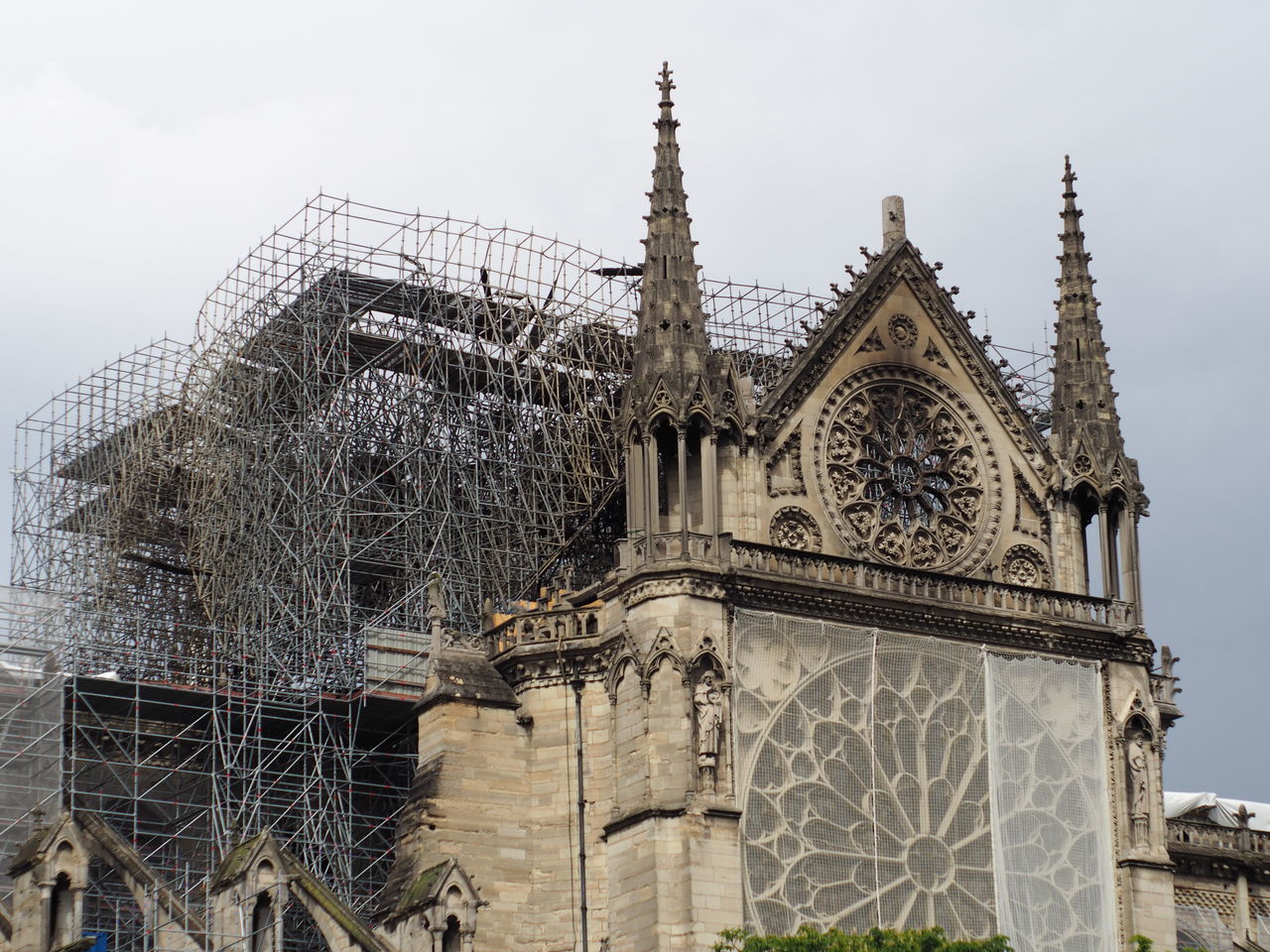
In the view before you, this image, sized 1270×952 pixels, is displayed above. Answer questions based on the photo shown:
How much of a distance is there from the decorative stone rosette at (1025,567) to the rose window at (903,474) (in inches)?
35.0

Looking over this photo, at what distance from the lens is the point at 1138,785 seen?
169 feet

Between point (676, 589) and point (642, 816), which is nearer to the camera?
point (642, 816)

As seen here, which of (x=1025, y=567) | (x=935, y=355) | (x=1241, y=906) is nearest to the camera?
(x=1025, y=567)

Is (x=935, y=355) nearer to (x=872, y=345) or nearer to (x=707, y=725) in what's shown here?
(x=872, y=345)

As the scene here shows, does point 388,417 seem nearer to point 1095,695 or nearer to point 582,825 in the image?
point 582,825

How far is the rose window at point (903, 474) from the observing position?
169ft

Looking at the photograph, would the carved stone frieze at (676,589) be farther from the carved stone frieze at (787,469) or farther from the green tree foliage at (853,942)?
the green tree foliage at (853,942)

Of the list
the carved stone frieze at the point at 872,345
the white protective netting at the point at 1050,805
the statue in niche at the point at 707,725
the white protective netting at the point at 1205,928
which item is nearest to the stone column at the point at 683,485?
the statue in niche at the point at 707,725

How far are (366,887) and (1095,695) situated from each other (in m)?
15.1

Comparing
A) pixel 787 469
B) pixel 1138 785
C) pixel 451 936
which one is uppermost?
pixel 787 469

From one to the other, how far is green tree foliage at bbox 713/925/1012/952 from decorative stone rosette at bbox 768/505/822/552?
29.1 feet

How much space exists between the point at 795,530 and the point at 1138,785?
837 cm

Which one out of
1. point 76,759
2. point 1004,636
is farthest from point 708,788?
point 76,759

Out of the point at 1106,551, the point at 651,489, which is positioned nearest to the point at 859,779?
the point at 651,489
